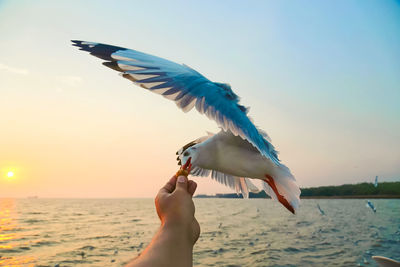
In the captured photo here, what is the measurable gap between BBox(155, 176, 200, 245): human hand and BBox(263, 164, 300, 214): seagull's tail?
5.82ft

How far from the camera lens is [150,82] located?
234 cm

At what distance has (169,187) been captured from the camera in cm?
133

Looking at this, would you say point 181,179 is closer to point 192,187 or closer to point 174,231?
point 192,187

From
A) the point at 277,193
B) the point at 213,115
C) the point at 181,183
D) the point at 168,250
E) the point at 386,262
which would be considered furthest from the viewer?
the point at 277,193

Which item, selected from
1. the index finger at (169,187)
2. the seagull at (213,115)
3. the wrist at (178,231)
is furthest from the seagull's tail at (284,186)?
the wrist at (178,231)

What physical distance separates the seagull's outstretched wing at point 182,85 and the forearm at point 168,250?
1417 mm

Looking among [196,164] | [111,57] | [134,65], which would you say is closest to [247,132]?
[196,164]

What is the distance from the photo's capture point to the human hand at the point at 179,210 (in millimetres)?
1094

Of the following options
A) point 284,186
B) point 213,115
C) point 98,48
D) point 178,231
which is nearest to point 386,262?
point 284,186

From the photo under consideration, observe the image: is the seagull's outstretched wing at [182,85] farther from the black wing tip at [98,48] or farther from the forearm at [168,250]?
the forearm at [168,250]

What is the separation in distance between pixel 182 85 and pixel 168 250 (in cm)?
174

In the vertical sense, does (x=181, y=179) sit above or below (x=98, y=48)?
below

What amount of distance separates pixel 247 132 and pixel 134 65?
3.42ft

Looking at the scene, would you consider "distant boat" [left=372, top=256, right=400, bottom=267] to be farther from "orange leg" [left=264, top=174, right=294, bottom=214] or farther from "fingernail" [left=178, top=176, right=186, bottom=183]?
"fingernail" [left=178, top=176, right=186, bottom=183]
